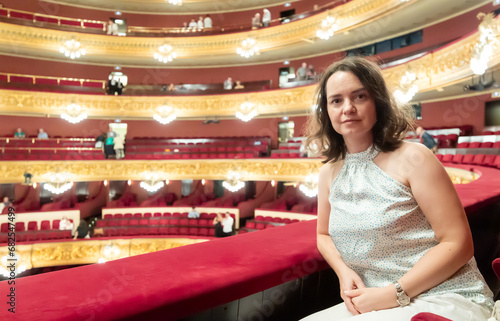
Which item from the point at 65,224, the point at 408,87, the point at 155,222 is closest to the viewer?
the point at 408,87

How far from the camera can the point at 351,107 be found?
1.17m

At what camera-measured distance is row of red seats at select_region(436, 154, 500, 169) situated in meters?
5.96

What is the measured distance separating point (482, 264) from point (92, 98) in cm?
1504

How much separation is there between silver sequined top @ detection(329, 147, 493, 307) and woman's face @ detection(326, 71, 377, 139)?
0.14 metres

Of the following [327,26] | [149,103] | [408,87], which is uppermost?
[327,26]

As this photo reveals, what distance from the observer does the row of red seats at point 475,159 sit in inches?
235

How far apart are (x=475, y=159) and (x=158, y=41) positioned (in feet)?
44.0

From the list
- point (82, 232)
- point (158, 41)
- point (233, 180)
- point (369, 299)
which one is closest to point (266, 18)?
point (158, 41)

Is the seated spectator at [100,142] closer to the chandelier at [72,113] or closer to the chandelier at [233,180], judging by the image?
the chandelier at [72,113]

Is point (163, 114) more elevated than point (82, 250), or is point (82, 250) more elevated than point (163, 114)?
point (163, 114)

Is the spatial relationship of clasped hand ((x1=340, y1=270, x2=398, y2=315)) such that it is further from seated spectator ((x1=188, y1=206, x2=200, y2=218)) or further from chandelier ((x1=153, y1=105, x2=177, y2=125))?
chandelier ((x1=153, y1=105, x2=177, y2=125))

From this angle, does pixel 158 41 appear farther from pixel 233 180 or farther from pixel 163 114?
pixel 233 180

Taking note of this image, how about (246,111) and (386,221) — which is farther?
(246,111)

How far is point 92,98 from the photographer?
46.8 feet
